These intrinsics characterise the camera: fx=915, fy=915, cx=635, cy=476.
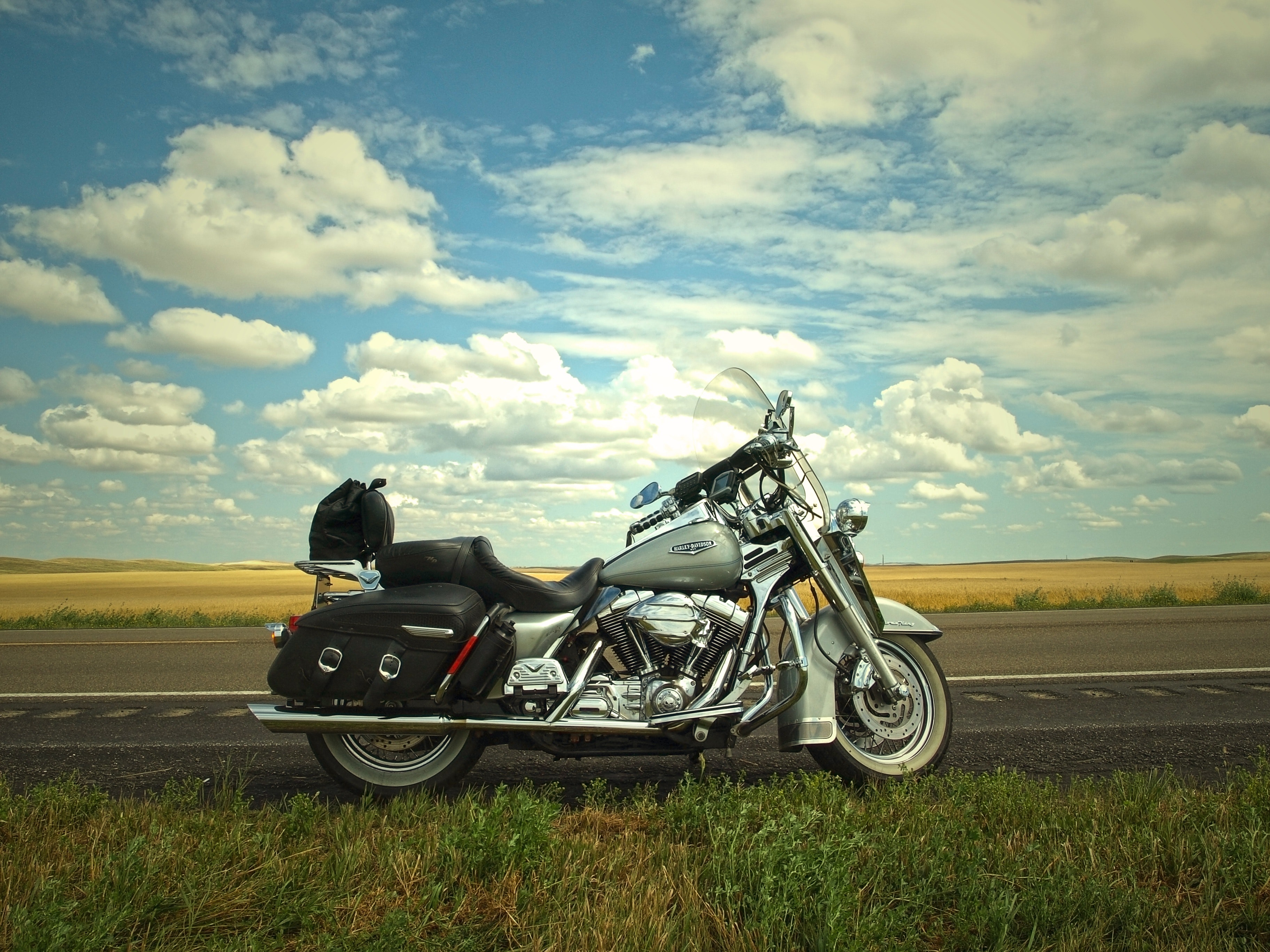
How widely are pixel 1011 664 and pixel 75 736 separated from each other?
7.83 meters

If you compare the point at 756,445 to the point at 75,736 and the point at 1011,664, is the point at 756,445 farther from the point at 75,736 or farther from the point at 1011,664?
the point at 1011,664

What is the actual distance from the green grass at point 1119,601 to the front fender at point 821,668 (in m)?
10.7

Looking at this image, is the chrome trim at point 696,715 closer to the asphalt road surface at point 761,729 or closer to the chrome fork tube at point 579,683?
the chrome fork tube at point 579,683

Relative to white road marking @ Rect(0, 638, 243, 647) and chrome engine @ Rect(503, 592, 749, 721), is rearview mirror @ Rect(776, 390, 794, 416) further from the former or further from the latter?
white road marking @ Rect(0, 638, 243, 647)

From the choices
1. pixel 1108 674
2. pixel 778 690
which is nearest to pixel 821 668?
pixel 778 690

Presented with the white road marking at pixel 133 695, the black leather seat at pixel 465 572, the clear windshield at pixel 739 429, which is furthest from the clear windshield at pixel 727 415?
the white road marking at pixel 133 695

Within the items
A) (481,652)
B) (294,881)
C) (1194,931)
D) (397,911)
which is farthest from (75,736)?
(1194,931)

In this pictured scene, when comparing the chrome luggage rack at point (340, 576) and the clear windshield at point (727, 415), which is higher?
the clear windshield at point (727, 415)

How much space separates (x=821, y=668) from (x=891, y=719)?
19.9 inches

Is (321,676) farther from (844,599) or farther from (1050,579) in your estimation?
(1050,579)

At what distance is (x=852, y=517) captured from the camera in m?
4.50

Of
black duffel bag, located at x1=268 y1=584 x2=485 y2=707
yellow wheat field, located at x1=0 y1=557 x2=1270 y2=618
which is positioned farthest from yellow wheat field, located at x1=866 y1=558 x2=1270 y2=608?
black duffel bag, located at x1=268 y1=584 x2=485 y2=707

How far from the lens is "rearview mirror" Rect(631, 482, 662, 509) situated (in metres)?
4.63

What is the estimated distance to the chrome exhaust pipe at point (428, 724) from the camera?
13.4ft
